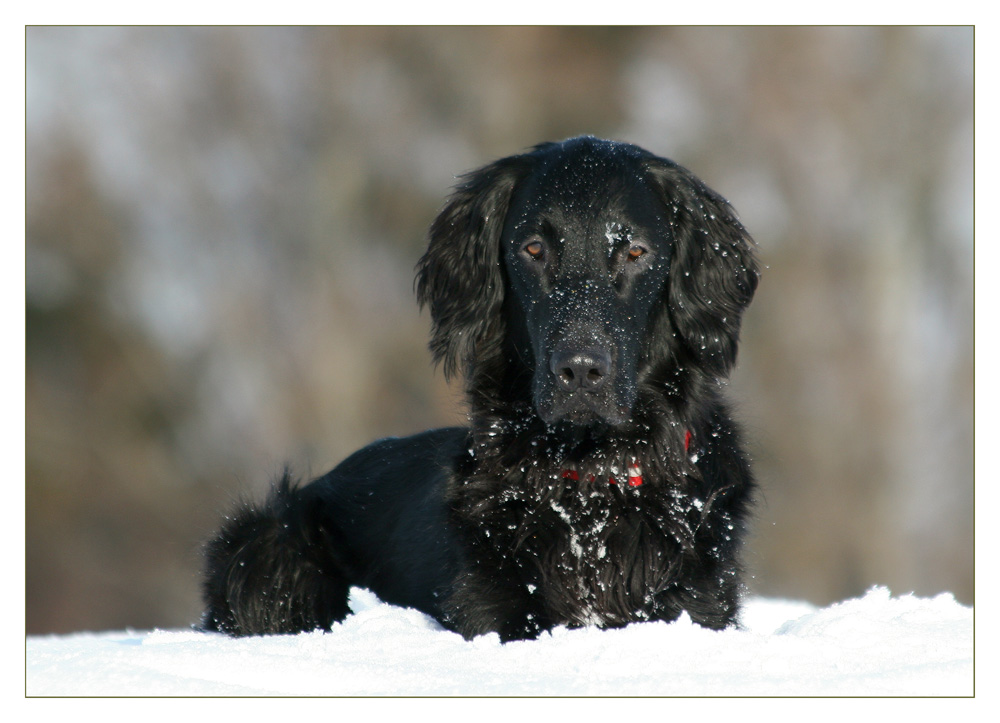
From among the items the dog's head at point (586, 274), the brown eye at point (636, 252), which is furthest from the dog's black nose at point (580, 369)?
the brown eye at point (636, 252)

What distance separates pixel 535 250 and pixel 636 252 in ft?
1.25

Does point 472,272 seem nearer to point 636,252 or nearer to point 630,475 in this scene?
point 636,252

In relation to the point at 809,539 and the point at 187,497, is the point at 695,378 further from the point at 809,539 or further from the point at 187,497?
the point at 187,497

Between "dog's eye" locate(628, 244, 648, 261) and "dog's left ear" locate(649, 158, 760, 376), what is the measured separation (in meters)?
0.26

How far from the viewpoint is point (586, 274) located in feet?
12.3

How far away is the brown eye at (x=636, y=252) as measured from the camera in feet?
12.6

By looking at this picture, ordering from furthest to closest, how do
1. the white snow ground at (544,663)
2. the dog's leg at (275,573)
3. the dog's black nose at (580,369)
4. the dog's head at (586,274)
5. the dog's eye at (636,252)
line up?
the dog's leg at (275,573), the dog's eye at (636,252), the dog's head at (586,274), the dog's black nose at (580,369), the white snow ground at (544,663)

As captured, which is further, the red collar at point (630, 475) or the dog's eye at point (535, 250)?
the red collar at point (630, 475)

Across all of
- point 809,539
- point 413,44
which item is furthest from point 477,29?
point 809,539

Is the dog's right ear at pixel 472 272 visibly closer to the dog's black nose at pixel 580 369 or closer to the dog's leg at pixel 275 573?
the dog's black nose at pixel 580 369

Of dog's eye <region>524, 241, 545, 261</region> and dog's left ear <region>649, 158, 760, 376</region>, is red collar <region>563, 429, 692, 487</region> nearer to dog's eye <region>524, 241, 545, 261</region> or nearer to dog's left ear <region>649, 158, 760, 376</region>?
dog's left ear <region>649, 158, 760, 376</region>

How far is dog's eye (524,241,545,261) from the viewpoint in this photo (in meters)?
3.90

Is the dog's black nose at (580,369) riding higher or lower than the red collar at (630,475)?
higher

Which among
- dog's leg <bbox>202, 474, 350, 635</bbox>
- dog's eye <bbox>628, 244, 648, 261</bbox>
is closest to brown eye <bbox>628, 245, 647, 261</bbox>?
dog's eye <bbox>628, 244, 648, 261</bbox>
